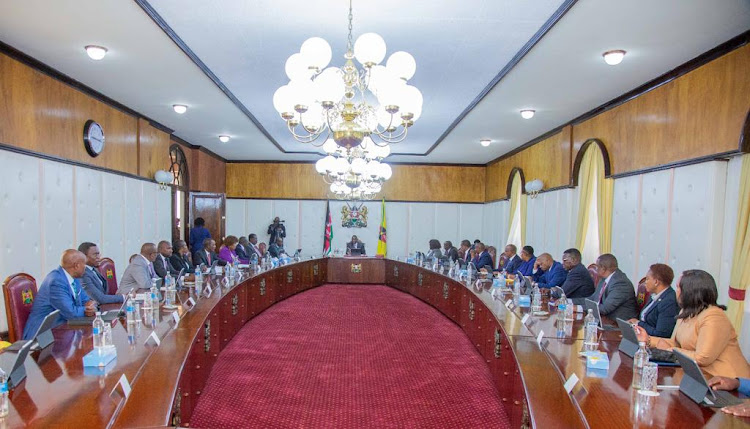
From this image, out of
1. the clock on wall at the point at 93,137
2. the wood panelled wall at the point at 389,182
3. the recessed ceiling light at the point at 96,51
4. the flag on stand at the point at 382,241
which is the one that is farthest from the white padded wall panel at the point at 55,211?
the flag on stand at the point at 382,241

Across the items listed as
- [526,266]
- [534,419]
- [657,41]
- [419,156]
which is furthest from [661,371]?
[419,156]

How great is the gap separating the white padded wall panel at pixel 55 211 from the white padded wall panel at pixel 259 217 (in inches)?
298

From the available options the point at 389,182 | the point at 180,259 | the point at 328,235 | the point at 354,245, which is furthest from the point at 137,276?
the point at 389,182

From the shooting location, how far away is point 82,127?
6508 mm

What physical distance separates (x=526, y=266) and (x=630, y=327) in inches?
191

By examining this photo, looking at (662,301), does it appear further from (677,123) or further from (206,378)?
(206,378)

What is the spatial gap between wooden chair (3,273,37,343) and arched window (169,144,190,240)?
6073 mm

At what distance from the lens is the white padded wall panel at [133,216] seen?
776 cm

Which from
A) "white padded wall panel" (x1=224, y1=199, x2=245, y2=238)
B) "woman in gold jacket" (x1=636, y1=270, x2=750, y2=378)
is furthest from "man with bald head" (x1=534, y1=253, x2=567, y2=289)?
"white padded wall panel" (x1=224, y1=199, x2=245, y2=238)

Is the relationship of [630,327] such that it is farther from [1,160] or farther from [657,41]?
[1,160]

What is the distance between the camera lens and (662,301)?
12.1 feet

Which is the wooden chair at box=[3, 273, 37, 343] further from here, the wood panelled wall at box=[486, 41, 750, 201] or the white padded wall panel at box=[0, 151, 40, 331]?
the wood panelled wall at box=[486, 41, 750, 201]

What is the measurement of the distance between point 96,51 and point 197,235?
604 centimetres

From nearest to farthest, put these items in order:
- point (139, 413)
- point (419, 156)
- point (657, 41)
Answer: point (139, 413) → point (657, 41) → point (419, 156)
